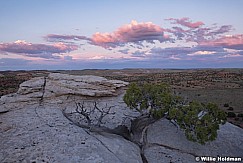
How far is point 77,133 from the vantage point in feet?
52.5

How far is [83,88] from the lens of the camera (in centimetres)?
2498

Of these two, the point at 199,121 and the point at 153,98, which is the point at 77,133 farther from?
the point at 199,121

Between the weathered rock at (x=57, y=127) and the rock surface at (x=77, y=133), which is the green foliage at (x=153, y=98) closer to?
the rock surface at (x=77, y=133)

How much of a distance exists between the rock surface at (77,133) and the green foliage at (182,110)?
1.62 metres

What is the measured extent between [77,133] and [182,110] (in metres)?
7.20

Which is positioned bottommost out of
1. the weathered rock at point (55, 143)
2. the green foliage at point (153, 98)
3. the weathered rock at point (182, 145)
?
the weathered rock at point (182, 145)

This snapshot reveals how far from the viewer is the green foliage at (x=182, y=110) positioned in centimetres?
1580

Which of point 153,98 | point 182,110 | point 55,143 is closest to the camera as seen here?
point 55,143

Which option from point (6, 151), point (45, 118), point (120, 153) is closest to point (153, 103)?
point (120, 153)

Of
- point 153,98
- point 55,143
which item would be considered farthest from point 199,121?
point 55,143

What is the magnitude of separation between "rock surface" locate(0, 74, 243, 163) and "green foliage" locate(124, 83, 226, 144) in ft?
5.31

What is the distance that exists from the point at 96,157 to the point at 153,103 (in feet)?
23.8

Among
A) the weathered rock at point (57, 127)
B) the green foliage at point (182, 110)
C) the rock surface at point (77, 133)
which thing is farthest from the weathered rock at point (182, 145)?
the weathered rock at point (57, 127)

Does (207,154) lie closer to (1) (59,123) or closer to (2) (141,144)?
(2) (141,144)
